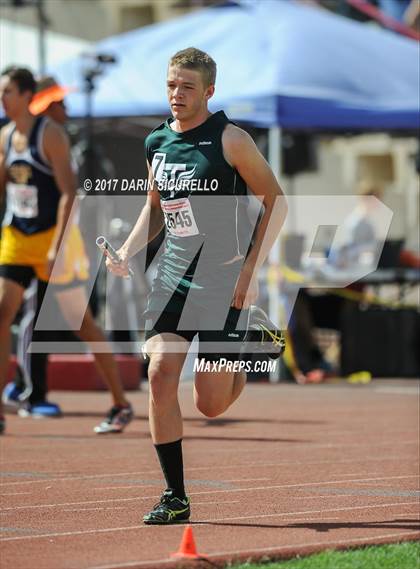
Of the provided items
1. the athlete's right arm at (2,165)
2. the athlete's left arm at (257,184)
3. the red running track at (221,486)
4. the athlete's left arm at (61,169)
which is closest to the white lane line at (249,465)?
the red running track at (221,486)

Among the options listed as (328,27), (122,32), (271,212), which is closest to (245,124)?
(328,27)

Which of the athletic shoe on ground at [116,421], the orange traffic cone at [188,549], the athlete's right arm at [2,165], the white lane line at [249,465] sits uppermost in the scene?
the athlete's right arm at [2,165]

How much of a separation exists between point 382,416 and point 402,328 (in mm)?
5473

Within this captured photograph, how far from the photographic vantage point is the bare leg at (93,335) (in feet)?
35.6

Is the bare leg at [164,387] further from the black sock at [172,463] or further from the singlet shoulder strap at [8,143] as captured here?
the singlet shoulder strap at [8,143]

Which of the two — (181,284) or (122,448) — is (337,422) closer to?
(122,448)

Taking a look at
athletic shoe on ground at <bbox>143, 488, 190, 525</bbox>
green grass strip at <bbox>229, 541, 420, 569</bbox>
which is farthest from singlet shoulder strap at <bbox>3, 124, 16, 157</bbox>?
green grass strip at <bbox>229, 541, 420, 569</bbox>

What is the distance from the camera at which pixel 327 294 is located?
62.8ft

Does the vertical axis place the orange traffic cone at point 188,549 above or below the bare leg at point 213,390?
below

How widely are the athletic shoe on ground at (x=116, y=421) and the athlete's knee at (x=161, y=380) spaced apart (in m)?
4.13

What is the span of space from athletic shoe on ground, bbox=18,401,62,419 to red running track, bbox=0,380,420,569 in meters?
0.12

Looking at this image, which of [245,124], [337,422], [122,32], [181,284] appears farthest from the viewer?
[122,32]

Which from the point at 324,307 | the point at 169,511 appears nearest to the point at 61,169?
the point at 169,511

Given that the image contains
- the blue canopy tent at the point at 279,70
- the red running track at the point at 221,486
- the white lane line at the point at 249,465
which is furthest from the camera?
the blue canopy tent at the point at 279,70
